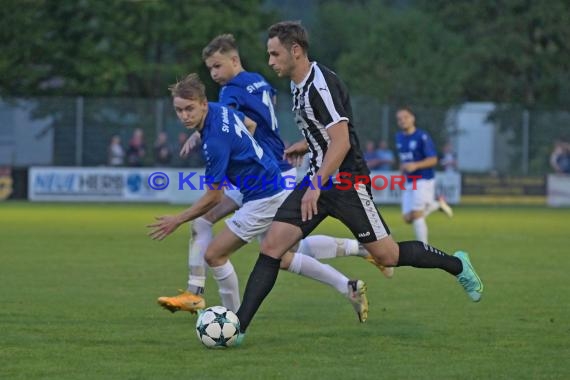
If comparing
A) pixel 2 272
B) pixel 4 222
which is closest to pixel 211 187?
pixel 2 272

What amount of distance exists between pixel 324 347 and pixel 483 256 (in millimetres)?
8360

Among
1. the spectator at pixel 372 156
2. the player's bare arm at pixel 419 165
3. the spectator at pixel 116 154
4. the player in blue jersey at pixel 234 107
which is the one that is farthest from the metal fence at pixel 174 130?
the player in blue jersey at pixel 234 107

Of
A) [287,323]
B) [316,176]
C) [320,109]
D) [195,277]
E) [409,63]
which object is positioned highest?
[409,63]

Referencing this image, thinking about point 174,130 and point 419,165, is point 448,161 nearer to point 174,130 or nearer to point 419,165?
point 174,130

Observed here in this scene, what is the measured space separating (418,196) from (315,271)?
8495 mm

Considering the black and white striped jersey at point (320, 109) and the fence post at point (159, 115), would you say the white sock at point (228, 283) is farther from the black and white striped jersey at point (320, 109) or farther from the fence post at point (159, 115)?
the fence post at point (159, 115)

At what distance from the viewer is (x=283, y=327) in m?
9.38

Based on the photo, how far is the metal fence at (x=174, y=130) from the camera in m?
34.0

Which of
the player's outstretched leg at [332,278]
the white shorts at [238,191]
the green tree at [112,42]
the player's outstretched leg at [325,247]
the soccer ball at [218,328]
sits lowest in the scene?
the soccer ball at [218,328]

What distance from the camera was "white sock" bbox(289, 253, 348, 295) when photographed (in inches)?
382

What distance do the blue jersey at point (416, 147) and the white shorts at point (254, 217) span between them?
8871mm

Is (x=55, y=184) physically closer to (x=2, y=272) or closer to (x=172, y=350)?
(x=2, y=272)

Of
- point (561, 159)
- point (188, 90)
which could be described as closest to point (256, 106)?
point (188, 90)

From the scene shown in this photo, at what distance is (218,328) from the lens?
26.9ft
